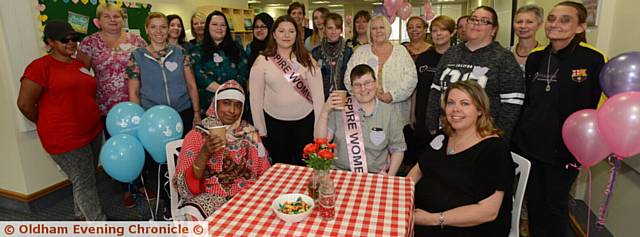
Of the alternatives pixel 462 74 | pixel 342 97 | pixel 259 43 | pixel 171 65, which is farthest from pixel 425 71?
pixel 171 65

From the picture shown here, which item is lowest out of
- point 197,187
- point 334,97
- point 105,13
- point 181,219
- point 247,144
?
point 181,219

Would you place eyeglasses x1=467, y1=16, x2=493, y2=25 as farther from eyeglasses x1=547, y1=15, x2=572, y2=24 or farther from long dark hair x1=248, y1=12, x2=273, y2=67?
long dark hair x1=248, y1=12, x2=273, y2=67

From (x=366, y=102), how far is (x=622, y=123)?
44.8 inches

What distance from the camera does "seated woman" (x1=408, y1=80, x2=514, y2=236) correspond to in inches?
59.9

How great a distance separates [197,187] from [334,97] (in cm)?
83

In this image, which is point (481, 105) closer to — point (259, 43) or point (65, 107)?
point (259, 43)

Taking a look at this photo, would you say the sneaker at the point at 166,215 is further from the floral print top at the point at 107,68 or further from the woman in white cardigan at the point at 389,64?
the woman in white cardigan at the point at 389,64

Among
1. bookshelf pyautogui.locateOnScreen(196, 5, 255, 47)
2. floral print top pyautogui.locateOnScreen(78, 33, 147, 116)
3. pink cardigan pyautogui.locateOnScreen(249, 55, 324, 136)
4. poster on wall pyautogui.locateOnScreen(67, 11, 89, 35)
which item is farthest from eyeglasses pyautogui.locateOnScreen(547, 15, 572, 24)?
bookshelf pyautogui.locateOnScreen(196, 5, 255, 47)

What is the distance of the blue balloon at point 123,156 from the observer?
2.17 meters

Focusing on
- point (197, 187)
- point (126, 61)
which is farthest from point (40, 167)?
point (197, 187)

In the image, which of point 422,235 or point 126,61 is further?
point 126,61

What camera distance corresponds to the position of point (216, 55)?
2953 millimetres

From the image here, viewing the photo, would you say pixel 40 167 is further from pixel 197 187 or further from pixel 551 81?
pixel 551 81

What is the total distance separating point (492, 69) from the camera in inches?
83.0
